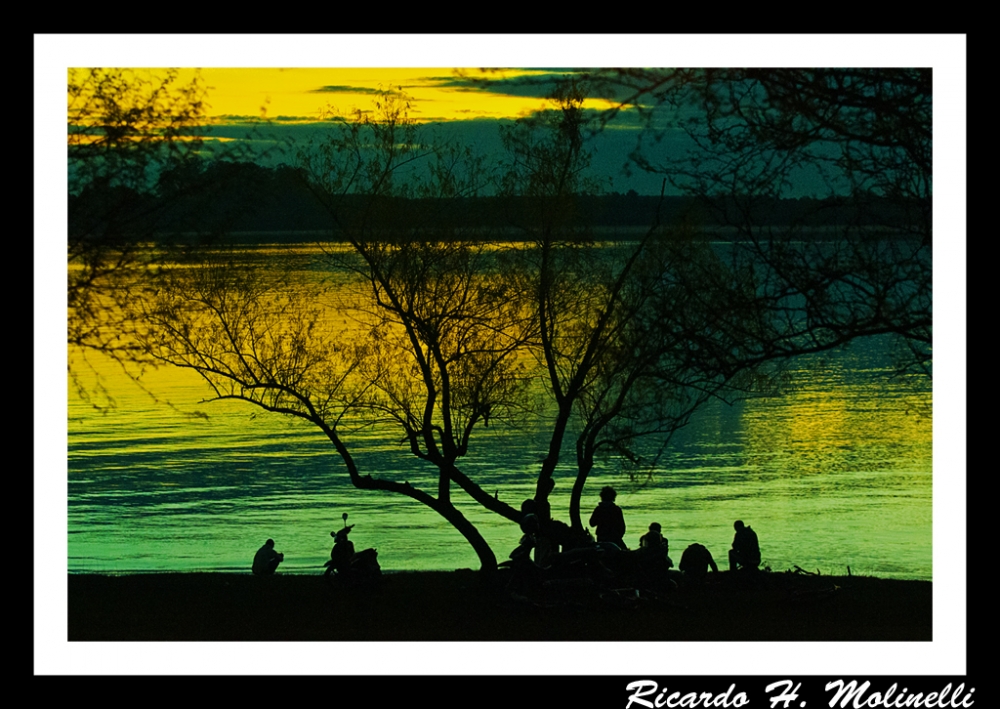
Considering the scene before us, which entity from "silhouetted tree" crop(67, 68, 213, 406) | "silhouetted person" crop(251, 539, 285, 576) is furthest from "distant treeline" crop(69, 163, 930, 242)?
"silhouetted person" crop(251, 539, 285, 576)

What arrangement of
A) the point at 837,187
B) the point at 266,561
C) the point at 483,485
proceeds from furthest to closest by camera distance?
the point at 483,485 < the point at 266,561 < the point at 837,187

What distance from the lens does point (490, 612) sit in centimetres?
1169

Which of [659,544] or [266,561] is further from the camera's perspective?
[266,561]

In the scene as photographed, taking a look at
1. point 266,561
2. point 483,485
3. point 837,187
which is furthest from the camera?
point 483,485

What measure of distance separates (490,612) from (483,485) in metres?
14.3

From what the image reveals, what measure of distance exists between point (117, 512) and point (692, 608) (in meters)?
19.4

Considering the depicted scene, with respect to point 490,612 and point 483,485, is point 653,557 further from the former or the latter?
point 483,485

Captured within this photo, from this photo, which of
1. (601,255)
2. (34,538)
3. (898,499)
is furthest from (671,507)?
(34,538)

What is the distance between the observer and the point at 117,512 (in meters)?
27.6

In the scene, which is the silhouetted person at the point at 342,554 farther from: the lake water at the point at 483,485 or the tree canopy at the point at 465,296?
the lake water at the point at 483,485

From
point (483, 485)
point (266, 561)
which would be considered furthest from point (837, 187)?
point (483, 485)

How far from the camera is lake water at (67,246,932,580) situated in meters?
23.1

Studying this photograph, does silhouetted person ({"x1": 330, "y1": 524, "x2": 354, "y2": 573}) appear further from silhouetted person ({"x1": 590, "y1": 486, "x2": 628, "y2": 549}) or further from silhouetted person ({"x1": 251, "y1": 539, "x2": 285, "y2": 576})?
silhouetted person ({"x1": 251, "y1": 539, "x2": 285, "y2": 576})

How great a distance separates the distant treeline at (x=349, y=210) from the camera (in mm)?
10539
